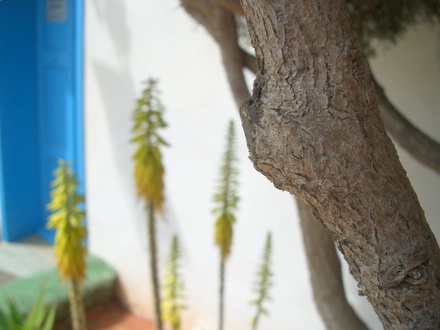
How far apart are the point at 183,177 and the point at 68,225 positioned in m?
0.74

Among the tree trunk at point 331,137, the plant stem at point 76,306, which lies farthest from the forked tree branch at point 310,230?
the plant stem at point 76,306

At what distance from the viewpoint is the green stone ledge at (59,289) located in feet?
7.09

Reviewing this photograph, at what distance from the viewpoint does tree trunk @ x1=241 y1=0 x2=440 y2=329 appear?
450 millimetres

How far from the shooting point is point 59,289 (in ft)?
7.41

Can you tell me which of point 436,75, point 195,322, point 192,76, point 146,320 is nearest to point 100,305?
point 146,320

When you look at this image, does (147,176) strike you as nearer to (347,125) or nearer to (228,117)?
(228,117)

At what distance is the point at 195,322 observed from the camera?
2188 millimetres

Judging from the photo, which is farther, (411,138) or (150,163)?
(150,163)

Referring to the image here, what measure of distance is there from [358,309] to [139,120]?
0.87 m

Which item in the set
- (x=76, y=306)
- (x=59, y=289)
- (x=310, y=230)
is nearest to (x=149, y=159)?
(x=76, y=306)

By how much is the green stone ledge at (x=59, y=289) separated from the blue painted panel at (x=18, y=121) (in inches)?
14.3

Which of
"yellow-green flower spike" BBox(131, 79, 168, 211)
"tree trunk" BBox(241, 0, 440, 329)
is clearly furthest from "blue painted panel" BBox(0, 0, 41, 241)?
"tree trunk" BBox(241, 0, 440, 329)

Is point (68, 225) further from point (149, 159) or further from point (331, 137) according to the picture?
point (331, 137)

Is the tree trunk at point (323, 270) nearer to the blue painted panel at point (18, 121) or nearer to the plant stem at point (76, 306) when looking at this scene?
the plant stem at point (76, 306)
